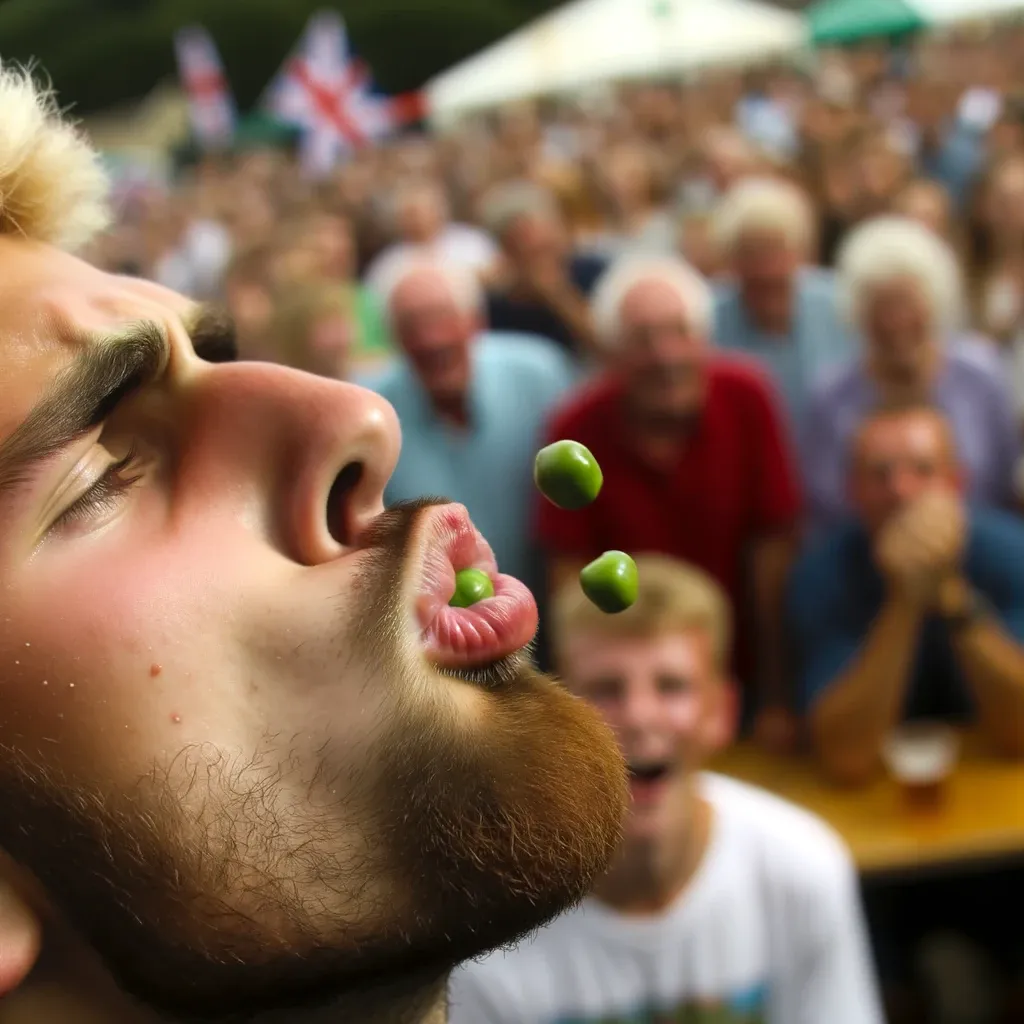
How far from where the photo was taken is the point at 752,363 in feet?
11.8

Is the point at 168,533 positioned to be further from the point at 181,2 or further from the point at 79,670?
the point at 181,2

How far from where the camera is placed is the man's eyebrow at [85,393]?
79 cm

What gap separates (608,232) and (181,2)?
9.43 metres

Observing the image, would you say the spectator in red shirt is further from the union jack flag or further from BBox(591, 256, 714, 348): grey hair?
the union jack flag

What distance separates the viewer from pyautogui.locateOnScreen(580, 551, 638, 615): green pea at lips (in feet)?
2.82

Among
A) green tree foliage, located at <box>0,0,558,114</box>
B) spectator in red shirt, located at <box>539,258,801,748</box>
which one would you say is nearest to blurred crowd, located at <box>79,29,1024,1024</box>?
spectator in red shirt, located at <box>539,258,801,748</box>

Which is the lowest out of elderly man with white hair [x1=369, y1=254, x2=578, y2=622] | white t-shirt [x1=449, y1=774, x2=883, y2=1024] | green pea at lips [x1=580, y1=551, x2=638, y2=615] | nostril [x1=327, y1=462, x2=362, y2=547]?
white t-shirt [x1=449, y1=774, x2=883, y2=1024]

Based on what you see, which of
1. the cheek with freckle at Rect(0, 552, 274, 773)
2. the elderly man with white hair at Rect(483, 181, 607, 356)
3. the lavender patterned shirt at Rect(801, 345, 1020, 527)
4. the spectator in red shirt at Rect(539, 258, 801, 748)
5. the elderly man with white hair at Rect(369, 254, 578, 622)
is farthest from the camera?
the elderly man with white hair at Rect(483, 181, 607, 356)

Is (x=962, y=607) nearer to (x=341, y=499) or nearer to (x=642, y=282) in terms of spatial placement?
(x=642, y=282)

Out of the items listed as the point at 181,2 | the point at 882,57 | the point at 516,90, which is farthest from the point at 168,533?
the point at 181,2

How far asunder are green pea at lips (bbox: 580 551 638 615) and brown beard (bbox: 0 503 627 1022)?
10cm

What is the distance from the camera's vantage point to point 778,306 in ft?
12.5

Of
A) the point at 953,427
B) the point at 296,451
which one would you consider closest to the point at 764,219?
the point at 953,427

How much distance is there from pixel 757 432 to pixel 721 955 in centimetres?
116
